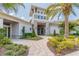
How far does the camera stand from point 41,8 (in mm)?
4582

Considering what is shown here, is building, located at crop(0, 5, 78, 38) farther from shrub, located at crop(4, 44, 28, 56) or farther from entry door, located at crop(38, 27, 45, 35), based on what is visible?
shrub, located at crop(4, 44, 28, 56)

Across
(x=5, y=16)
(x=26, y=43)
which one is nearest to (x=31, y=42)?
(x=26, y=43)

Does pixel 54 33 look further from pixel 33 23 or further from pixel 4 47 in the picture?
pixel 4 47

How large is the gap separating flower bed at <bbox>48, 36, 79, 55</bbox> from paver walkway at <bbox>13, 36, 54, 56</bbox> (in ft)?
0.32

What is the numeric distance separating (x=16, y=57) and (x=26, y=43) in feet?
1.03

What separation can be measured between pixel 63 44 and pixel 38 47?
46 cm

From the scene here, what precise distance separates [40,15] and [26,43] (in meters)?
0.57

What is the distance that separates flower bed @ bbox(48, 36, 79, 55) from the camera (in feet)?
14.8

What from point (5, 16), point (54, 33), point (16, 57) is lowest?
point (16, 57)

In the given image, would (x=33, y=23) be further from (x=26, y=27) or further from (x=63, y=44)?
(x=63, y=44)

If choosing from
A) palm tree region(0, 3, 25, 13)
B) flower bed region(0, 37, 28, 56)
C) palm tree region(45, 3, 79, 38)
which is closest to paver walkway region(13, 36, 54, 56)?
flower bed region(0, 37, 28, 56)

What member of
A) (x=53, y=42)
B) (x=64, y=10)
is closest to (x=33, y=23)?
(x=53, y=42)

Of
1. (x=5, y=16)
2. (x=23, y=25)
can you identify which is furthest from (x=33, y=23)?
(x=5, y=16)

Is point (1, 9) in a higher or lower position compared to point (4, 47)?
higher
